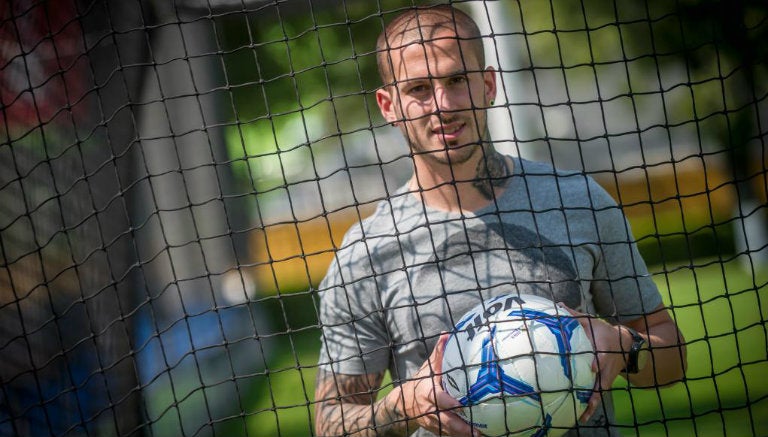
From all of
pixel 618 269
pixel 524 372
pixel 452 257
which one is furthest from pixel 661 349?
pixel 452 257

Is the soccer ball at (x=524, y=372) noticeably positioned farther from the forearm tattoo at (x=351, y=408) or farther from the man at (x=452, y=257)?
the forearm tattoo at (x=351, y=408)

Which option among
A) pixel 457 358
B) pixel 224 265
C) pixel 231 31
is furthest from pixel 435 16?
pixel 231 31

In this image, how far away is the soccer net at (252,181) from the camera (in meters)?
2.48

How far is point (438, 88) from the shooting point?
2.22m

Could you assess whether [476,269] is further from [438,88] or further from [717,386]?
[717,386]

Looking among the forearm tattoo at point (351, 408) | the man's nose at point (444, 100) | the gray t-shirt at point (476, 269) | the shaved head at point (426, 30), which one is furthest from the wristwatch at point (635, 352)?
the shaved head at point (426, 30)

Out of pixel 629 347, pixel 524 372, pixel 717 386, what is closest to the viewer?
pixel 524 372

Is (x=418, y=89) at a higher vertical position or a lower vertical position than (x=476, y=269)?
higher

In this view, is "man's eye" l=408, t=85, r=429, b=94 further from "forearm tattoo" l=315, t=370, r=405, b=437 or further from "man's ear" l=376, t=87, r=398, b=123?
"forearm tattoo" l=315, t=370, r=405, b=437

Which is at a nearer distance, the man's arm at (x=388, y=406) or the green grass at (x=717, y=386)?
the man's arm at (x=388, y=406)

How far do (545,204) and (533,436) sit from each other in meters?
0.62

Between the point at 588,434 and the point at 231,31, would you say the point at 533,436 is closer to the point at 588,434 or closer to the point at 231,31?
the point at 588,434

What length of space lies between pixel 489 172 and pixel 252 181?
748 mm

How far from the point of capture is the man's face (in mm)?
2197
